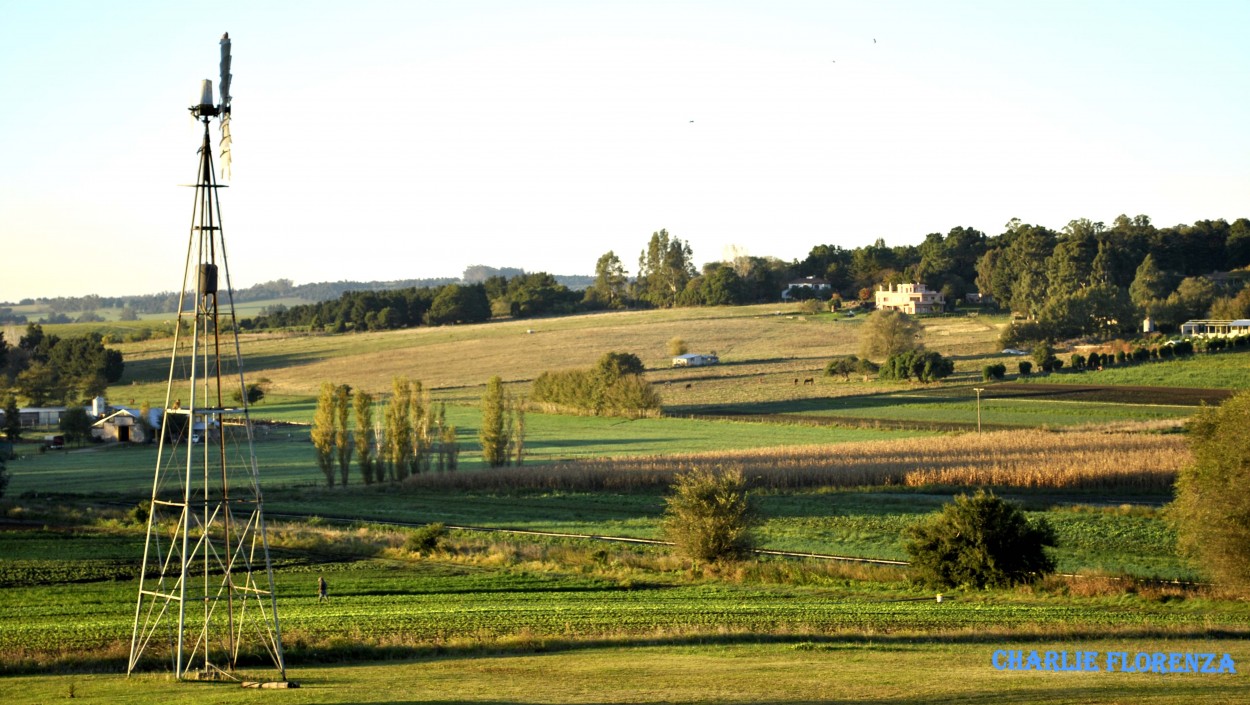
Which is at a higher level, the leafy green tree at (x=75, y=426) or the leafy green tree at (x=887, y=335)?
the leafy green tree at (x=887, y=335)

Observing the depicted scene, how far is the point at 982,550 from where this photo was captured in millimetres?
28953

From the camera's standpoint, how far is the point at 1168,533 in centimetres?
3606

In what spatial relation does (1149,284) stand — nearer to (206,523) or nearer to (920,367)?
(920,367)

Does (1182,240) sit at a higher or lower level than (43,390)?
higher

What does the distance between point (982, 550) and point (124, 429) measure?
66.1 metres

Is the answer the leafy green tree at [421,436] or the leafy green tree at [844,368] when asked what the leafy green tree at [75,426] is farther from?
the leafy green tree at [844,368]

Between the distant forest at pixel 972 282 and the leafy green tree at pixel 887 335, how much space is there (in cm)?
1264

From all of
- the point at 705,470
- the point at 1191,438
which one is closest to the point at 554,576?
the point at 1191,438

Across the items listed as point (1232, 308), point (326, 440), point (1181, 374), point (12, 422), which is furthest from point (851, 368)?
point (12, 422)

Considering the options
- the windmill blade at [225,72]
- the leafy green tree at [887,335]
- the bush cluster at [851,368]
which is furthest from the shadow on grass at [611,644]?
the leafy green tree at [887,335]

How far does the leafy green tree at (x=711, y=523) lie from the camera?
108 ft

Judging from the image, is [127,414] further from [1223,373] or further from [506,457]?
[1223,373]

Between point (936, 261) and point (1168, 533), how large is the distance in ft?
364

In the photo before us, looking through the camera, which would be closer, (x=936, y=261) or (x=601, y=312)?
(x=936, y=261)
